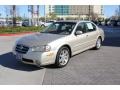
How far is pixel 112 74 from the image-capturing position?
647 centimetres

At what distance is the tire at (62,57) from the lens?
710cm

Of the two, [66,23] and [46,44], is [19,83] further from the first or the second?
[66,23]

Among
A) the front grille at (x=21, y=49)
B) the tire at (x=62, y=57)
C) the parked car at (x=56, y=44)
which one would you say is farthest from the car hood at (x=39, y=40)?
the tire at (x=62, y=57)

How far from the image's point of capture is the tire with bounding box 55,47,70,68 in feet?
23.3

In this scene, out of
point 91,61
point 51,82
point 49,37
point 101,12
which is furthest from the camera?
point 101,12

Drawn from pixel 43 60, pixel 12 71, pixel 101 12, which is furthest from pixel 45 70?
pixel 101 12

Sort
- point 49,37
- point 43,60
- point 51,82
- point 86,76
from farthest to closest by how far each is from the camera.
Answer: point 49,37 → point 43,60 → point 86,76 → point 51,82

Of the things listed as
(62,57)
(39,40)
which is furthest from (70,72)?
(39,40)

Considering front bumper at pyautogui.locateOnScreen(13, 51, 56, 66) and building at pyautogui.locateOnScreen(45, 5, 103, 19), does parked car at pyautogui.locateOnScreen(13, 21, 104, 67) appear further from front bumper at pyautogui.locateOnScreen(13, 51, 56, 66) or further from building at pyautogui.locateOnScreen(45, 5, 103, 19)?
building at pyautogui.locateOnScreen(45, 5, 103, 19)

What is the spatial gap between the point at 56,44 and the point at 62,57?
0.53 meters

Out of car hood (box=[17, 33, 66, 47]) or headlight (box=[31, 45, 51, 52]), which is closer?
headlight (box=[31, 45, 51, 52])

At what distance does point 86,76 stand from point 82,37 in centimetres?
240

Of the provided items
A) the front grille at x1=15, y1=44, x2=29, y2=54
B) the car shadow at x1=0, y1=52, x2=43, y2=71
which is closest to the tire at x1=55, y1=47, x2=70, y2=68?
the car shadow at x1=0, y1=52, x2=43, y2=71

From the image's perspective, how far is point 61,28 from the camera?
8453 millimetres
